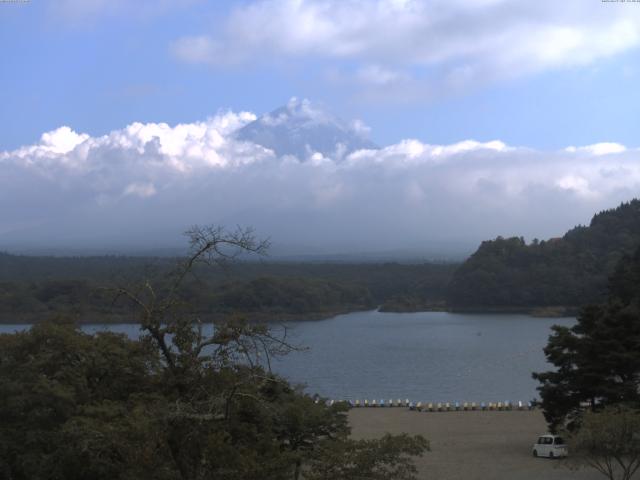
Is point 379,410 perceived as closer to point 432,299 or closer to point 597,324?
point 597,324

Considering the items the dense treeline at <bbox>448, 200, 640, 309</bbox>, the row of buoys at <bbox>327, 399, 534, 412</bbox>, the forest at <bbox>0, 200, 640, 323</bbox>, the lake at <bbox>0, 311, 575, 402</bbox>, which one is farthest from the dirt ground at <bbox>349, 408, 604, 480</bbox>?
the dense treeline at <bbox>448, 200, 640, 309</bbox>

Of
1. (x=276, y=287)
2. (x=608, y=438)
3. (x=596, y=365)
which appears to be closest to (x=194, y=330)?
(x=608, y=438)

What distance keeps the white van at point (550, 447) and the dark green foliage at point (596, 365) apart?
0.89 ft

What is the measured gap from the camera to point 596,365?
13.9 m

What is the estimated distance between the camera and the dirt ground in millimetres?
12805

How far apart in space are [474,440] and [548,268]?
48.2m

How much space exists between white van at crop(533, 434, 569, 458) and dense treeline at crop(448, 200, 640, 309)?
144ft

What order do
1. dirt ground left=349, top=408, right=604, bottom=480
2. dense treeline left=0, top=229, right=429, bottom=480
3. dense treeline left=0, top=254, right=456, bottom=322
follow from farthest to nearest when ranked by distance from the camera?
dense treeline left=0, top=254, right=456, bottom=322 < dirt ground left=349, top=408, right=604, bottom=480 < dense treeline left=0, top=229, right=429, bottom=480

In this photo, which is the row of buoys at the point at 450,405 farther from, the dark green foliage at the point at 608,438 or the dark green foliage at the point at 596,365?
the dark green foliage at the point at 608,438

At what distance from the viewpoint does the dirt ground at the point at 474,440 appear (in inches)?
504

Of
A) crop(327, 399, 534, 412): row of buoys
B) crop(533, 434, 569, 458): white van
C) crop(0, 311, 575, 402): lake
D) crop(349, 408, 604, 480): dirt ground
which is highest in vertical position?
crop(533, 434, 569, 458): white van

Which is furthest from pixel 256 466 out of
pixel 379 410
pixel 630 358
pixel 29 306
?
pixel 29 306

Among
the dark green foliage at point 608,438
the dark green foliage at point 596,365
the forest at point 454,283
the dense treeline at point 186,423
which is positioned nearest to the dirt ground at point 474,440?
the dark green foliage at point 608,438

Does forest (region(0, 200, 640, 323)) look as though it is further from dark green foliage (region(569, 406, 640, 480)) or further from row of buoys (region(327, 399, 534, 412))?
dark green foliage (region(569, 406, 640, 480))
